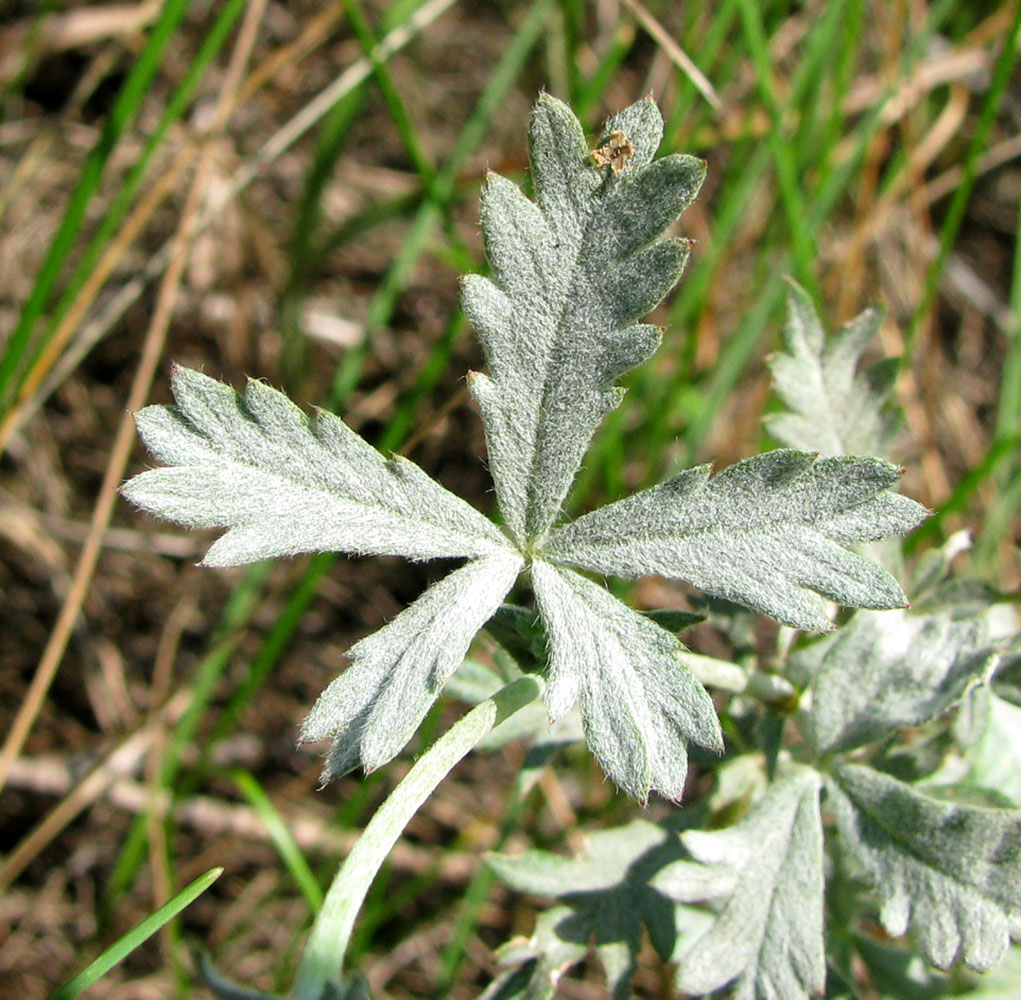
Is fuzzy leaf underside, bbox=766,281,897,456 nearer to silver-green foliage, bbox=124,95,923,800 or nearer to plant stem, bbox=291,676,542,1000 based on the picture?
silver-green foliage, bbox=124,95,923,800

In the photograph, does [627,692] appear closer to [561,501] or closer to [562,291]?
[561,501]

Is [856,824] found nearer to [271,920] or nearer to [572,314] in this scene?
[572,314]

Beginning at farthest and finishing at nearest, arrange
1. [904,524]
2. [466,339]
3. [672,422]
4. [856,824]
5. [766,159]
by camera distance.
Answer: [466,339]
[672,422]
[766,159]
[856,824]
[904,524]

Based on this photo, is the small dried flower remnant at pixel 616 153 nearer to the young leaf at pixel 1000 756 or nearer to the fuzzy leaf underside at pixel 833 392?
the fuzzy leaf underside at pixel 833 392

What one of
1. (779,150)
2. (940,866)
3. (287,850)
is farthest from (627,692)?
(779,150)

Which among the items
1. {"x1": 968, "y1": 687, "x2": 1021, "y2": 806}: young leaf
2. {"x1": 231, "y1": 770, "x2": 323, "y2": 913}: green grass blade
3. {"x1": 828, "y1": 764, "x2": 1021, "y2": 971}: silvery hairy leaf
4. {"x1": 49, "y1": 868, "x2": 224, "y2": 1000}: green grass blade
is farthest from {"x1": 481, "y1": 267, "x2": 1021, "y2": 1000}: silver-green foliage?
{"x1": 231, "y1": 770, "x2": 323, "y2": 913}: green grass blade

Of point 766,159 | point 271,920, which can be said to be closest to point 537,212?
point 766,159
